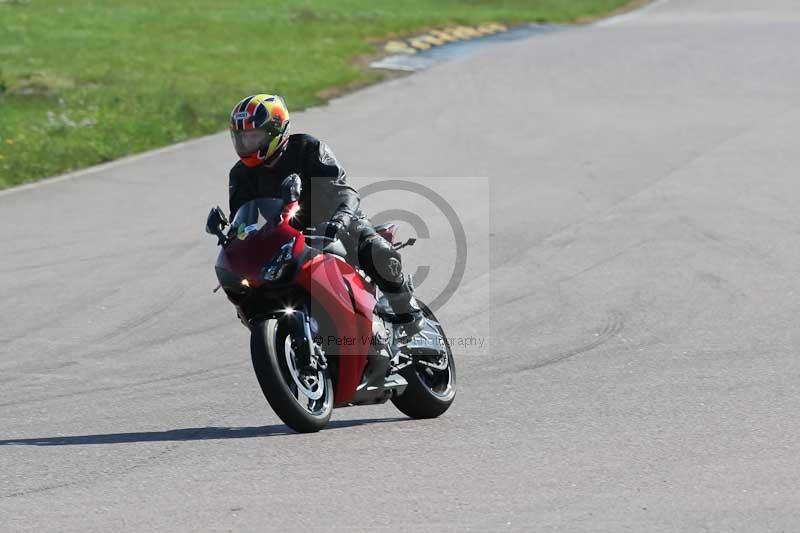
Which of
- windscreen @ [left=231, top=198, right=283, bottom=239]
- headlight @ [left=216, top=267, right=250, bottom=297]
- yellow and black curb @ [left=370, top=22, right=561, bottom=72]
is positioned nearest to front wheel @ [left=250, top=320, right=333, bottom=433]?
headlight @ [left=216, top=267, right=250, bottom=297]

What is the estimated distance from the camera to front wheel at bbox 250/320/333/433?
Answer: 22.9 ft

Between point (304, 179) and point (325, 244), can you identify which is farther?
point (304, 179)

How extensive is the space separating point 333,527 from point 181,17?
24771 mm

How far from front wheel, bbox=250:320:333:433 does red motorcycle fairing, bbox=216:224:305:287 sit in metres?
0.27

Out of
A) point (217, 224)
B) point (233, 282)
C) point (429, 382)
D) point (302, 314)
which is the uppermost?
point (217, 224)

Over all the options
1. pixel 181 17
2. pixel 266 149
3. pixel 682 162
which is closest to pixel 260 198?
pixel 266 149

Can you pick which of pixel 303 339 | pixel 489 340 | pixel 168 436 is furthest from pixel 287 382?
pixel 489 340

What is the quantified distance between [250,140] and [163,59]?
56.6 ft

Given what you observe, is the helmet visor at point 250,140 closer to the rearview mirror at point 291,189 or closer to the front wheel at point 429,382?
the rearview mirror at point 291,189

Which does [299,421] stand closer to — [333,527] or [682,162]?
[333,527]

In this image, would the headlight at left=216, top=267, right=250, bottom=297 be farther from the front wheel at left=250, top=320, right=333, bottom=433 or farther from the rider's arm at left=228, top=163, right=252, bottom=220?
the rider's arm at left=228, top=163, right=252, bottom=220

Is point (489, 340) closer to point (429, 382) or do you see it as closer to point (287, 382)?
point (429, 382)

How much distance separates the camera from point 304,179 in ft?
25.5

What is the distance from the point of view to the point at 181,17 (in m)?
29.4
